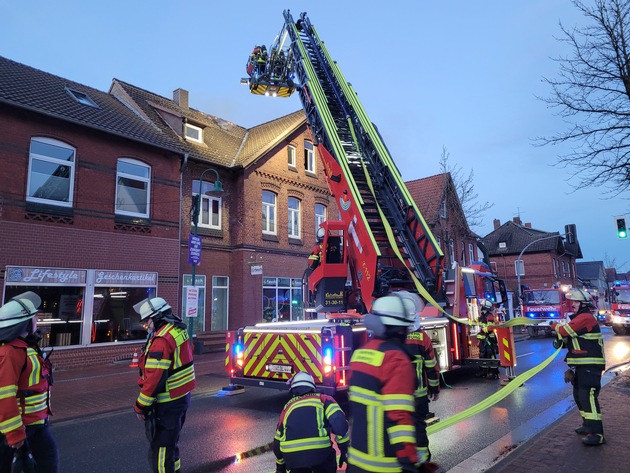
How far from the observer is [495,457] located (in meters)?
4.88

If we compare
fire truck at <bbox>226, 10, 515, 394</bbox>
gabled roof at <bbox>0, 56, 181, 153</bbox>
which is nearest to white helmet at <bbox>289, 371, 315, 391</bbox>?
fire truck at <bbox>226, 10, 515, 394</bbox>

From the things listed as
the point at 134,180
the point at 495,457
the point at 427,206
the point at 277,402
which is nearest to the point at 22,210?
the point at 134,180

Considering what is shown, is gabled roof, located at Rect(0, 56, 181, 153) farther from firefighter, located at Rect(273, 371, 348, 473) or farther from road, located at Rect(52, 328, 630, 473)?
firefighter, located at Rect(273, 371, 348, 473)

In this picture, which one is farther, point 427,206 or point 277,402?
point 427,206

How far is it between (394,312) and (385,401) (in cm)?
51

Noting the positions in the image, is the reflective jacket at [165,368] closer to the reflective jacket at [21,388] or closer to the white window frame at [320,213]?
the reflective jacket at [21,388]

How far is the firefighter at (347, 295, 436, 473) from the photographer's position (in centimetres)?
244

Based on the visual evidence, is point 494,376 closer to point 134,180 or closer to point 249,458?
point 249,458

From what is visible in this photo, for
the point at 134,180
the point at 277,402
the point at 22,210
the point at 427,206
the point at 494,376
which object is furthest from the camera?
the point at 427,206

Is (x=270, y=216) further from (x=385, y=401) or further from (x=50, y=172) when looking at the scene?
(x=385, y=401)

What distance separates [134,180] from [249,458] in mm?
11837

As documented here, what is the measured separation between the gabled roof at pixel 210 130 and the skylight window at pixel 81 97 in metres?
2.08

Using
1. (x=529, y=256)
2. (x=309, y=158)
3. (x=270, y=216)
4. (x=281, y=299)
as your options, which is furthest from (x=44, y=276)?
(x=529, y=256)

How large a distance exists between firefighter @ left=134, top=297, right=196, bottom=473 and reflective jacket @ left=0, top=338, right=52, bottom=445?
0.75 metres
